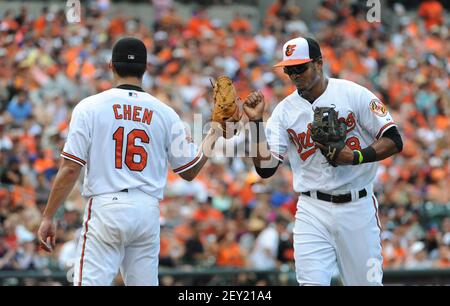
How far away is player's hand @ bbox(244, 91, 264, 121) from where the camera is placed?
6.69 m

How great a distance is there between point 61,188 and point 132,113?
0.68 m

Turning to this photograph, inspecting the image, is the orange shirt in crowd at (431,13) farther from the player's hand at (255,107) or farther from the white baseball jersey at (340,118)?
the player's hand at (255,107)

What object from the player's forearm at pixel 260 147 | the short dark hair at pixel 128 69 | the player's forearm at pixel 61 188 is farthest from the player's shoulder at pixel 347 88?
the player's forearm at pixel 61 188

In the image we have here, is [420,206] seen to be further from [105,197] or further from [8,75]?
[105,197]

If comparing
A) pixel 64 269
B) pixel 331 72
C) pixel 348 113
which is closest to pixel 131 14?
pixel 331 72

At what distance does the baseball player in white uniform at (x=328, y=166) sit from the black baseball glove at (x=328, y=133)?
0.07m

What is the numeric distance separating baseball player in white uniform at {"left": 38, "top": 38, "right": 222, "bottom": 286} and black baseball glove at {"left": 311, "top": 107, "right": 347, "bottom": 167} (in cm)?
104

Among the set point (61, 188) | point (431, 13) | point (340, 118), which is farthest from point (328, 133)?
point (431, 13)

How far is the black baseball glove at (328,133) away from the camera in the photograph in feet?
21.4

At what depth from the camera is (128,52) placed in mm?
6293

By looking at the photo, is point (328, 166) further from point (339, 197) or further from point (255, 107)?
point (255, 107)

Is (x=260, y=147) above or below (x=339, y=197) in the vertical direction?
above
